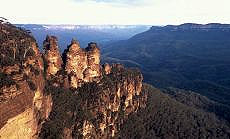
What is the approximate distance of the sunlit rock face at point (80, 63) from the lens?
119 meters

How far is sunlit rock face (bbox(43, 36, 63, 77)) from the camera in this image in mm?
111500

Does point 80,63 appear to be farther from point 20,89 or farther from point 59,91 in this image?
point 20,89

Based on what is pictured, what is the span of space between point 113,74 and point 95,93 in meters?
20.1

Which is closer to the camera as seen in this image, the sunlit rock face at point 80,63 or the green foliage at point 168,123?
the sunlit rock face at point 80,63

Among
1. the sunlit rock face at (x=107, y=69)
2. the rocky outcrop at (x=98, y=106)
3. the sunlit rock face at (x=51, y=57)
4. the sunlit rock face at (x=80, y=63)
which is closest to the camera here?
→ the rocky outcrop at (x=98, y=106)

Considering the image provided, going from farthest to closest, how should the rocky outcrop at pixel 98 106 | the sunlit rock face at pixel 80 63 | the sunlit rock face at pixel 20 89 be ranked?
the sunlit rock face at pixel 80 63, the rocky outcrop at pixel 98 106, the sunlit rock face at pixel 20 89

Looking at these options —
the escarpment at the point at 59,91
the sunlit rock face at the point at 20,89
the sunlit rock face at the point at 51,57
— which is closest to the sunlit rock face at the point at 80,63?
the escarpment at the point at 59,91

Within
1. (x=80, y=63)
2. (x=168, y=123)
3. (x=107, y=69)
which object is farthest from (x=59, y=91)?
(x=168, y=123)

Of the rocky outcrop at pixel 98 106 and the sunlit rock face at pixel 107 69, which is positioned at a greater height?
the sunlit rock face at pixel 107 69

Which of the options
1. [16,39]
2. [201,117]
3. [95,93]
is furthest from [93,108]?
[201,117]

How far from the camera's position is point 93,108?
116 metres

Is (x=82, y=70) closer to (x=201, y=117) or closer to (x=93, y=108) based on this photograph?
(x=93, y=108)

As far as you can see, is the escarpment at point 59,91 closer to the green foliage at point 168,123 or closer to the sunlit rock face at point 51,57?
the sunlit rock face at point 51,57

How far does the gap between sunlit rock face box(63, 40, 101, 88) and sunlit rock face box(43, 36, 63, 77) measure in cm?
453
